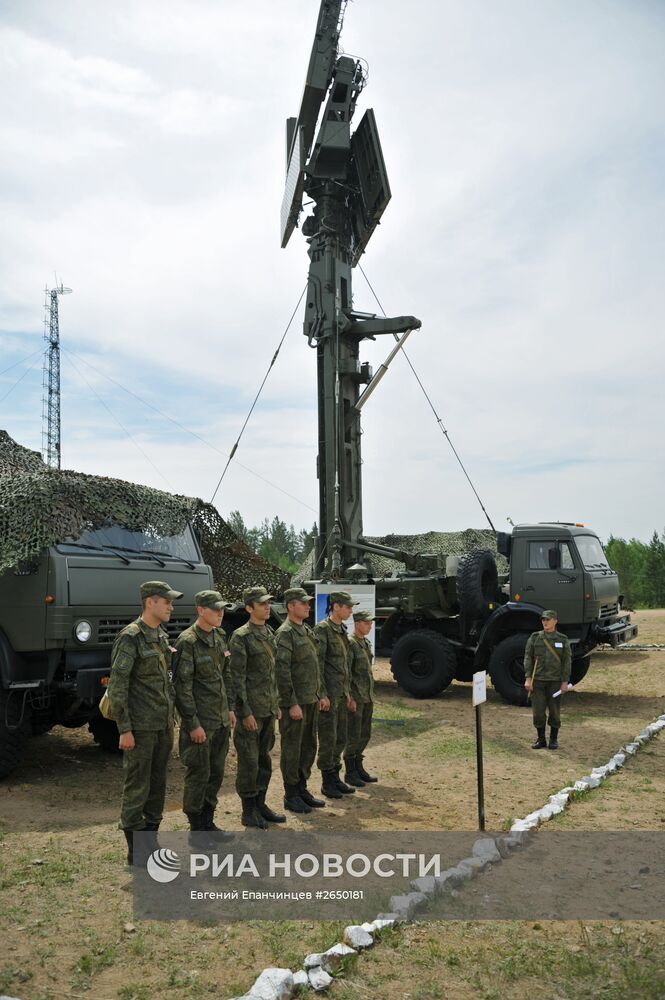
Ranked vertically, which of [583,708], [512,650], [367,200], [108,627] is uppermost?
[367,200]

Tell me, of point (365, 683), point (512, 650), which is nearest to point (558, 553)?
point (512, 650)

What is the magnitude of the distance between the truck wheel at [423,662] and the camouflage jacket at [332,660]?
4.80 meters

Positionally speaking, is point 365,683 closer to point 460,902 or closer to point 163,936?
point 460,902

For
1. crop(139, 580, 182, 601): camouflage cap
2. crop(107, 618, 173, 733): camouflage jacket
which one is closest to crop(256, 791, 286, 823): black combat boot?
crop(107, 618, 173, 733): camouflage jacket

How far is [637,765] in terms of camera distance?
277 inches

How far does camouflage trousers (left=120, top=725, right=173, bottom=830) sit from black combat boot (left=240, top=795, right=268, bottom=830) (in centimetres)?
86

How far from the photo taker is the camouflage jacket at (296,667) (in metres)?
5.75

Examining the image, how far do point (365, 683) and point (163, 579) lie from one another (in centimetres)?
195

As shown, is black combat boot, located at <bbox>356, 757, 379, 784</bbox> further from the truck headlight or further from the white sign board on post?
the truck headlight

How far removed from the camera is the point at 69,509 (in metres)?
6.52

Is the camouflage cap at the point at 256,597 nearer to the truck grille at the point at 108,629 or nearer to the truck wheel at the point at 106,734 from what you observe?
the truck grille at the point at 108,629

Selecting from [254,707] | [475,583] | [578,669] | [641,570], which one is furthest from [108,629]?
[641,570]

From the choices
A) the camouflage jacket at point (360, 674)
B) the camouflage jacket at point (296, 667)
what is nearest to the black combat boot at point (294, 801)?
the camouflage jacket at point (296, 667)

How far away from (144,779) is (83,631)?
1.89 meters
